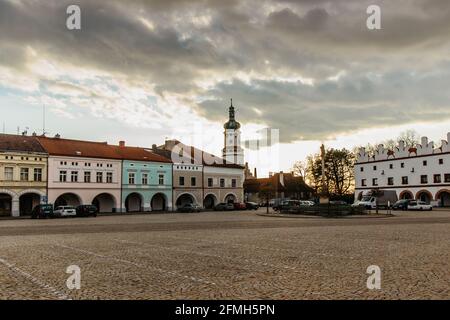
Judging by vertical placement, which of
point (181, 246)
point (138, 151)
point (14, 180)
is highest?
point (138, 151)

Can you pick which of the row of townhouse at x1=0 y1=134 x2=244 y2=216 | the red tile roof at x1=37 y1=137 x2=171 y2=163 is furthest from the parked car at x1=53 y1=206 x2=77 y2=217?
the red tile roof at x1=37 y1=137 x2=171 y2=163

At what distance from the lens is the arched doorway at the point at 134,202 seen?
190 ft

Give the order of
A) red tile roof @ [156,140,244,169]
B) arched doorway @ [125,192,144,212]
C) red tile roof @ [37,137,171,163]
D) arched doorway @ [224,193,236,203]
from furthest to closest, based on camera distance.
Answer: arched doorway @ [224,193,236,203] < red tile roof @ [156,140,244,169] < arched doorway @ [125,192,144,212] < red tile roof @ [37,137,171,163]

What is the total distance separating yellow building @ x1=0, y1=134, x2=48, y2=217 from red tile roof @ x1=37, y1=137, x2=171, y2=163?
1.92 metres

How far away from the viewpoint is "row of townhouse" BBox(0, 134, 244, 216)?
47219mm

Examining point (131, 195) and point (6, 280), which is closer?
point (6, 280)

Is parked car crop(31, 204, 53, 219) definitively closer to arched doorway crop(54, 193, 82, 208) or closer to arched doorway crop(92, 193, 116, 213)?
arched doorway crop(54, 193, 82, 208)

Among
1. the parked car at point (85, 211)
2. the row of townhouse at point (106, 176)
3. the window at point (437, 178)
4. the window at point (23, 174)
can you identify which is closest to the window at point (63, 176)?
the row of townhouse at point (106, 176)

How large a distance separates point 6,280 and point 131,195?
49.4 metres

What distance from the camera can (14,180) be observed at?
46.3 metres

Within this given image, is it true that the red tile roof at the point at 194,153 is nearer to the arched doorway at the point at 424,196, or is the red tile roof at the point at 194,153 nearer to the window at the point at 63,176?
the window at the point at 63,176

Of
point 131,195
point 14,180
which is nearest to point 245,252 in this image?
point 14,180
